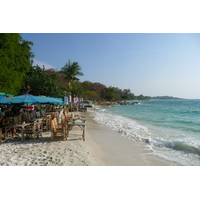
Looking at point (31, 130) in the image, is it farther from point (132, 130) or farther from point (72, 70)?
point (72, 70)

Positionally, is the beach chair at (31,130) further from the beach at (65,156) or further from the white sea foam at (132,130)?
the white sea foam at (132,130)

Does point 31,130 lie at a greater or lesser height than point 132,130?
greater

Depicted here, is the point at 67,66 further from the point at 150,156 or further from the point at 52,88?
the point at 150,156

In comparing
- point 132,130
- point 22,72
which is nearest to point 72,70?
point 22,72

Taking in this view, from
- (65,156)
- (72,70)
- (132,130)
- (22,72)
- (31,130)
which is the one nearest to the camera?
(65,156)

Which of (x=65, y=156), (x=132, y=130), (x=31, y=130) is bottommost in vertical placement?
(x=132, y=130)

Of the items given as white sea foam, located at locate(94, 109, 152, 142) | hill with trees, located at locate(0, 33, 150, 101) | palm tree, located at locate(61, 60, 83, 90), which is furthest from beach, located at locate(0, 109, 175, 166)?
palm tree, located at locate(61, 60, 83, 90)

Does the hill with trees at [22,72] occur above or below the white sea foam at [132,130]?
above

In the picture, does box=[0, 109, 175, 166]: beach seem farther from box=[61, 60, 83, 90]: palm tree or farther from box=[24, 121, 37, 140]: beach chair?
box=[61, 60, 83, 90]: palm tree

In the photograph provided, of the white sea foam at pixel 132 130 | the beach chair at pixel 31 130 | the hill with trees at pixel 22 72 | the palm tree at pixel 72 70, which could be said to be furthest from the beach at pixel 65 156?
the palm tree at pixel 72 70

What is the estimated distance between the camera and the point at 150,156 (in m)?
4.68
